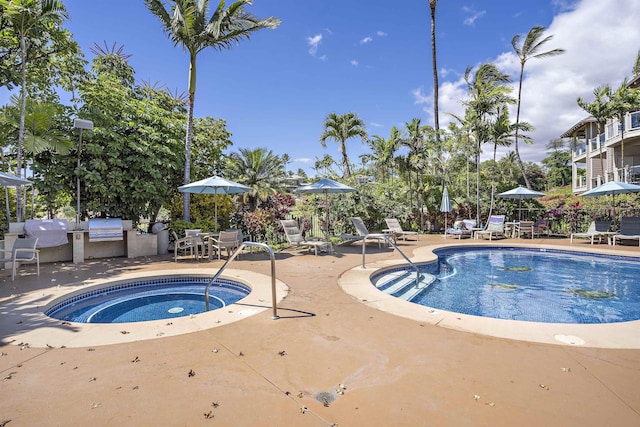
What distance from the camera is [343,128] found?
63.5 ft

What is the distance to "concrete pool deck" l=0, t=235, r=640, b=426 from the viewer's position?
2.22 meters

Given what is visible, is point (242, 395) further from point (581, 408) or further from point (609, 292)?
point (609, 292)

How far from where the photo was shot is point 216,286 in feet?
22.1

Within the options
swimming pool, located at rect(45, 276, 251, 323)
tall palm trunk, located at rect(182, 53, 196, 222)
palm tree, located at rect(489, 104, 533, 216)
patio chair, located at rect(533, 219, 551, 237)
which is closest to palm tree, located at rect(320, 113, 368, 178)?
palm tree, located at rect(489, 104, 533, 216)

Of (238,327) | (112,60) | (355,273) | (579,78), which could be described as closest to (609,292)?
(355,273)

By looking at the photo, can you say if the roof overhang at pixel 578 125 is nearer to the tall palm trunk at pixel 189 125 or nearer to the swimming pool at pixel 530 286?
the swimming pool at pixel 530 286

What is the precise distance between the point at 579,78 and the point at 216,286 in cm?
6574

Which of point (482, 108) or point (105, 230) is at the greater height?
point (482, 108)

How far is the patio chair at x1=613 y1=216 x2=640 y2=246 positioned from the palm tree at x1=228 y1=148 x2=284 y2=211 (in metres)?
14.1

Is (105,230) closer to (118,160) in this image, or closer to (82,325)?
Answer: (118,160)

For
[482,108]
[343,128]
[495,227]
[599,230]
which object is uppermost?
[343,128]

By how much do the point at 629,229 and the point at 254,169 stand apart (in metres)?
15.7

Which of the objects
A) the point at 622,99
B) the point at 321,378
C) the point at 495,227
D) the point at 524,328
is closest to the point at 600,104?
the point at 622,99

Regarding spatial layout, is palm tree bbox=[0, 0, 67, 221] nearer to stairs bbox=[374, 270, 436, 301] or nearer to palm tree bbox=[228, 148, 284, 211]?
palm tree bbox=[228, 148, 284, 211]
